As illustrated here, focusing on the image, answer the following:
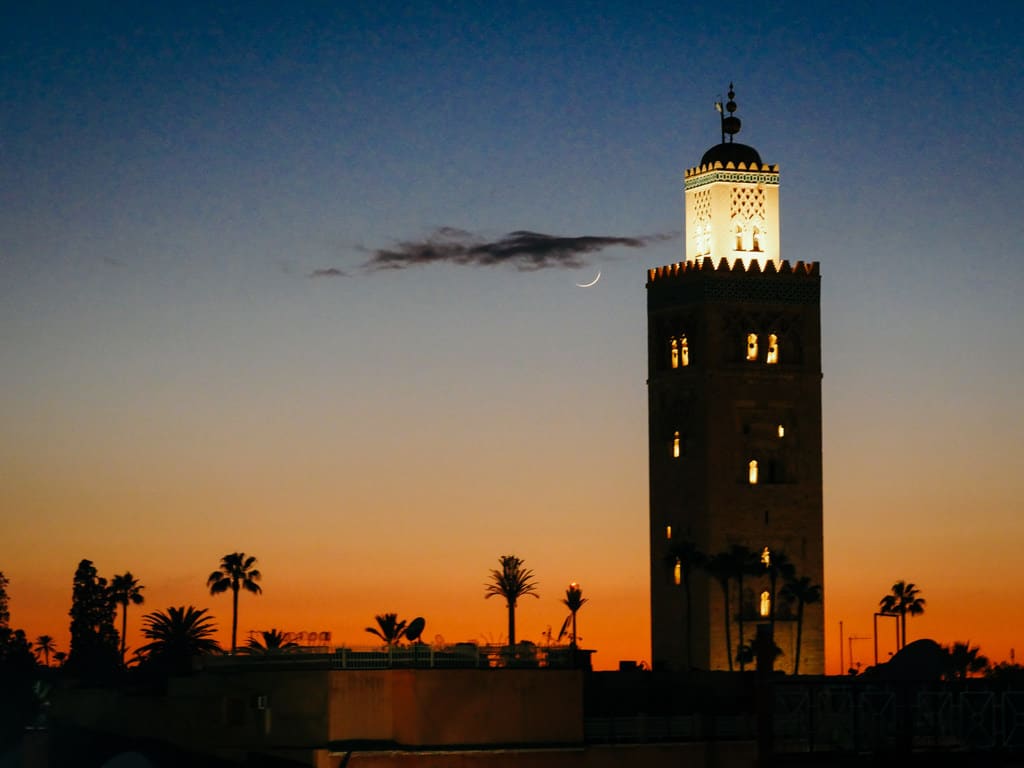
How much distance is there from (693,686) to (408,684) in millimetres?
35106

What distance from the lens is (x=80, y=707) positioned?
4690 inches

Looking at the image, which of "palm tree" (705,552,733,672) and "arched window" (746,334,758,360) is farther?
"arched window" (746,334,758,360)

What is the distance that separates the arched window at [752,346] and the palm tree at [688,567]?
33.1ft

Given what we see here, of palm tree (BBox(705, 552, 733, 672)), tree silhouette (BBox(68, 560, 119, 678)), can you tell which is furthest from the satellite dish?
tree silhouette (BBox(68, 560, 119, 678))

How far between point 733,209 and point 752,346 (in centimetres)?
711

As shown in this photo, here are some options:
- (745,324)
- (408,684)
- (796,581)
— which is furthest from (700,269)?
(408,684)

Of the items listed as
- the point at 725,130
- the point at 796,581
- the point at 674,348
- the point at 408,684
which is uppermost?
the point at 725,130

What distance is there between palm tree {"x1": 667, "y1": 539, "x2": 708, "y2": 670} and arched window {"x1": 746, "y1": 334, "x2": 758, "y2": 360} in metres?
10.1

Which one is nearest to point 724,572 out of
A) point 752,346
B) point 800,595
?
point 800,595

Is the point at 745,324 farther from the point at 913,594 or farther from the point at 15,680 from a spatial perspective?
the point at 15,680

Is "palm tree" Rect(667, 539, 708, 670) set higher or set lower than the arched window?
lower

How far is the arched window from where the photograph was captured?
140125 mm

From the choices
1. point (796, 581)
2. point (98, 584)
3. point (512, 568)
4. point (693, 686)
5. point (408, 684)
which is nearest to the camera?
point (408, 684)

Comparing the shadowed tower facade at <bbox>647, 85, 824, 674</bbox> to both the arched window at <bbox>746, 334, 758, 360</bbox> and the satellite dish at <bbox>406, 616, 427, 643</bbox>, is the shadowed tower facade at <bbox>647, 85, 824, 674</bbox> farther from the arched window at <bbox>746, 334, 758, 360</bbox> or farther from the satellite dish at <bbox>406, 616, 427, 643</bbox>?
the satellite dish at <bbox>406, 616, 427, 643</bbox>
